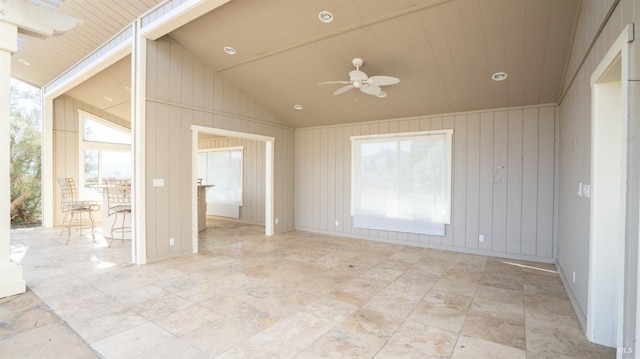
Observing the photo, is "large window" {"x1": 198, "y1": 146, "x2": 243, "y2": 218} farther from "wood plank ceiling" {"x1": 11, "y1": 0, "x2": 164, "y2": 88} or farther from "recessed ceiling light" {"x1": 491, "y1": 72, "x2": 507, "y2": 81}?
"recessed ceiling light" {"x1": 491, "y1": 72, "x2": 507, "y2": 81}

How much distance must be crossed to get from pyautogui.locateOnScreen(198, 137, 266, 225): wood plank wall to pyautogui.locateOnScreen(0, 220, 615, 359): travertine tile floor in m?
3.08

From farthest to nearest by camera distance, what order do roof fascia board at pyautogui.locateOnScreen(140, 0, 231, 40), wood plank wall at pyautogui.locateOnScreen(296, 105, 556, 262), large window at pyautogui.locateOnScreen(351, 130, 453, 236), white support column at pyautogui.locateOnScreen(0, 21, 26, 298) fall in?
large window at pyautogui.locateOnScreen(351, 130, 453, 236) < wood plank wall at pyautogui.locateOnScreen(296, 105, 556, 262) < roof fascia board at pyautogui.locateOnScreen(140, 0, 231, 40) < white support column at pyautogui.locateOnScreen(0, 21, 26, 298)

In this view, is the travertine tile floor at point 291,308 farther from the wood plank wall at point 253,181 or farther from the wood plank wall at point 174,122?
the wood plank wall at point 253,181

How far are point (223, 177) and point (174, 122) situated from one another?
4.15 metres

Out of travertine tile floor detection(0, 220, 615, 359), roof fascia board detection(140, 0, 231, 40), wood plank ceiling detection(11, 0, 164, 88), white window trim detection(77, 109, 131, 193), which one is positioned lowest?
travertine tile floor detection(0, 220, 615, 359)

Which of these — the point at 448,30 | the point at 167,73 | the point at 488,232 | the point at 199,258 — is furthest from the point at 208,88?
the point at 488,232

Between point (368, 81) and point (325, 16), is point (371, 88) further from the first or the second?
point (325, 16)

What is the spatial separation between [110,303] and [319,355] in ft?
7.65

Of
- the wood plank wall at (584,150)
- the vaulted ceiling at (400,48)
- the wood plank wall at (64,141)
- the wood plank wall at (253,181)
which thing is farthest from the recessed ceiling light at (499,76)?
the wood plank wall at (64,141)

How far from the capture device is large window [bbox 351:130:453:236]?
5438mm

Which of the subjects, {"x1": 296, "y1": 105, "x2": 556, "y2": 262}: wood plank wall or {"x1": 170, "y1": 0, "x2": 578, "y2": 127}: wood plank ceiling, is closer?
{"x1": 170, "y1": 0, "x2": 578, "y2": 127}: wood plank ceiling

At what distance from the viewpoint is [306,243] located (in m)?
5.92

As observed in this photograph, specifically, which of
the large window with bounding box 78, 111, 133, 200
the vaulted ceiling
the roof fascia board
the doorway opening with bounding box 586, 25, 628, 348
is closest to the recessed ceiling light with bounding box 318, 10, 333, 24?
the vaulted ceiling

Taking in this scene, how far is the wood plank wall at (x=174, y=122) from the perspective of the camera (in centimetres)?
449
